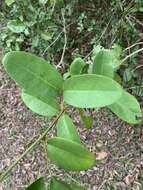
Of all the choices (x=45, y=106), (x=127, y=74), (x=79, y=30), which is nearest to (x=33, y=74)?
(x=45, y=106)

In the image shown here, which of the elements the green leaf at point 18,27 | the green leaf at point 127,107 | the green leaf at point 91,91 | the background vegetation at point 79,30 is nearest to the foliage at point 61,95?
the green leaf at point 91,91

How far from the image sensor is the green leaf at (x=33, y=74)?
1.97 feet

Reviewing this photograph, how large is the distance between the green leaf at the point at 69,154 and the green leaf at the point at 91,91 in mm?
62

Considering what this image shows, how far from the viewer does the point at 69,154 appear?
2.09 ft

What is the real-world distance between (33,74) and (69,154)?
0.43 ft

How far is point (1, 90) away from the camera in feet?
8.94

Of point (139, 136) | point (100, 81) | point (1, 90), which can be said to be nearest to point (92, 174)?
point (139, 136)

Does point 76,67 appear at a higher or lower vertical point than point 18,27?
lower

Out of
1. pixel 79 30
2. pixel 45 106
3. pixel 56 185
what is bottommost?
pixel 56 185

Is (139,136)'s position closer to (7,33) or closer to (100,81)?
(7,33)

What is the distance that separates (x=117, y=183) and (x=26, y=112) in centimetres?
74

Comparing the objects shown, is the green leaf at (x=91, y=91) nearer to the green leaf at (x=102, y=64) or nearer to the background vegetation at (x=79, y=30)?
the green leaf at (x=102, y=64)

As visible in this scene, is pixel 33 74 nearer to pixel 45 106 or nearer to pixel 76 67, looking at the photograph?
pixel 45 106

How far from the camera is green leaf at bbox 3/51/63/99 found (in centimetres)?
60
